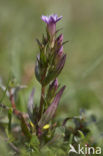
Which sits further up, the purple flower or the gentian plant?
the purple flower

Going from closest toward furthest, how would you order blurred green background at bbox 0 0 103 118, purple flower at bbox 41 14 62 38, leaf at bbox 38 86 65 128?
purple flower at bbox 41 14 62 38 → leaf at bbox 38 86 65 128 → blurred green background at bbox 0 0 103 118

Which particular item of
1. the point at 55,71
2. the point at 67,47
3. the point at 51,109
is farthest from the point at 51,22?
the point at 67,47

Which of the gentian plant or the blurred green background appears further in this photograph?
the blurred green background

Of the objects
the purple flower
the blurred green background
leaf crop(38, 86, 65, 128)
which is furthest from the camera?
the blurred green background

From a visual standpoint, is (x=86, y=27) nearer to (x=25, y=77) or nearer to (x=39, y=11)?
(x=39, y=11)

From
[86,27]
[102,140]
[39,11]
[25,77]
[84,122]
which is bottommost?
[102,140]

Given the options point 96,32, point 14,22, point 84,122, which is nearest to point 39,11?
point 14,22

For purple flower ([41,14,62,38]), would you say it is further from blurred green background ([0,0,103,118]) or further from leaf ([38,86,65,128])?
blurred green background ([0,0,103,118])

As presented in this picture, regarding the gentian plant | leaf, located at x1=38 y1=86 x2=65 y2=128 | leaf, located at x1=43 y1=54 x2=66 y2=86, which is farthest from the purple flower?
leaf, located at x1=38 y1=86 x2=65 y2=128

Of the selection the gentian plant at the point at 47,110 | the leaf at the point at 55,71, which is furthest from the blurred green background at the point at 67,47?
the leaf at the point at 55,71
